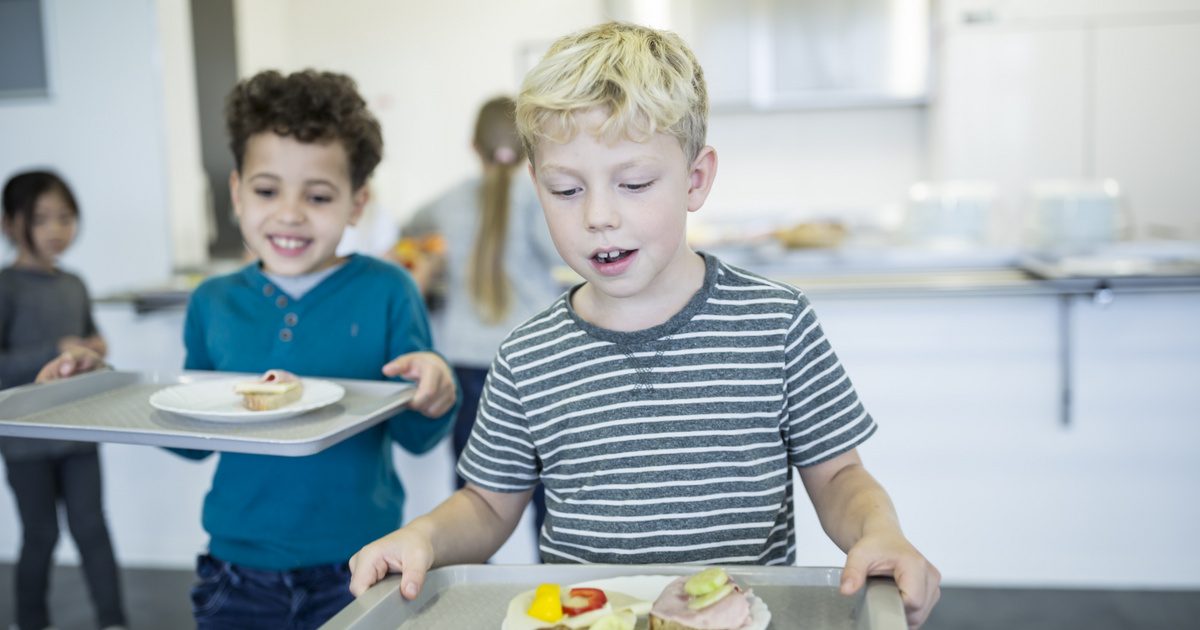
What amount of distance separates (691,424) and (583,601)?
265 millimetres

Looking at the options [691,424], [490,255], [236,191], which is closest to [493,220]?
[490,255]

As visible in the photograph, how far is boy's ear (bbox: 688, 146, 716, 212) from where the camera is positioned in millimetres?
962

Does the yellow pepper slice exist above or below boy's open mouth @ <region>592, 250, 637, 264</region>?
below

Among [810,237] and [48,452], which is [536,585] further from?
[810,237]

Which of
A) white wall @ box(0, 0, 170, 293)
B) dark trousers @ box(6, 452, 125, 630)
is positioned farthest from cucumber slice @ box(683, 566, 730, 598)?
white wall @ box(0, 0, 170, 293)

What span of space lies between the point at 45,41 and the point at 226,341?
2.15m

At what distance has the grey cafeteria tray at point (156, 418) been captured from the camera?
3.05 feet

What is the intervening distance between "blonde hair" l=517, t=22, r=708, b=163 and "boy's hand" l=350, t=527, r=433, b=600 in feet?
1.19

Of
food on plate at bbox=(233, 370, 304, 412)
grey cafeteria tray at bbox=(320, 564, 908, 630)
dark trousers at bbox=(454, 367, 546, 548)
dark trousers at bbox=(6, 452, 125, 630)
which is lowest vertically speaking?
dark trousers at bbox=(6, 452, 125, 630)

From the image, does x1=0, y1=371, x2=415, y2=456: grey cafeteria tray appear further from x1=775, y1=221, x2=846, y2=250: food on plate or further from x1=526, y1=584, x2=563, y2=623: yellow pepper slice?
x1=775, y1=221, x2=846, y2=250: food on plate

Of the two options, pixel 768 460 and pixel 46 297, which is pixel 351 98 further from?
pixel 46 297

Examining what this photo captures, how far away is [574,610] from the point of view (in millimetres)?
728

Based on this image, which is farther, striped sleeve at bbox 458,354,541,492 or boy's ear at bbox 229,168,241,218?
boy's ear at bbox 229,168,241,218

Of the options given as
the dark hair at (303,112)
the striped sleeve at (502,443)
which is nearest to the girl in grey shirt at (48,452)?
the dark hair at (303,112)
